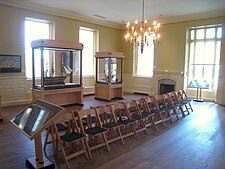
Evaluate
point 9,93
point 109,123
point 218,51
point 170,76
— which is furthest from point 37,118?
point 218,51

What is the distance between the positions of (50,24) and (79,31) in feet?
4.44

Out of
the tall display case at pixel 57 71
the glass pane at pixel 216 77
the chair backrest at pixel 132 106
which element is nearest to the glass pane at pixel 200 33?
the glass pane at pixel 216 77

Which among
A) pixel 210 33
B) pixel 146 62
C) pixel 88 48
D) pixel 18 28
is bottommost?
pixel 146 62

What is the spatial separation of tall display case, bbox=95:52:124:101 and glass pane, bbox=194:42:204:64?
3315 millimetres

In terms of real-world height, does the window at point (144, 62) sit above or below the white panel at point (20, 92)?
above

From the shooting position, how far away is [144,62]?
10.4 metres

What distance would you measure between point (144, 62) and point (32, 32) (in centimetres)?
555

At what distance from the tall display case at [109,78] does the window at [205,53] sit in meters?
3.21

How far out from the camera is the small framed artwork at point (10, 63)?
6.76 metres

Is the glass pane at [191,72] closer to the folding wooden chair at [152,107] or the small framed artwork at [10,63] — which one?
the folding wooden chair at [152,107]

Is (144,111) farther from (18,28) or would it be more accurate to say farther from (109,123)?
(18,28)

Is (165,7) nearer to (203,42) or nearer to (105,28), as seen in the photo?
(203,42)

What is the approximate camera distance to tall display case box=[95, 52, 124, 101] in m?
8.41

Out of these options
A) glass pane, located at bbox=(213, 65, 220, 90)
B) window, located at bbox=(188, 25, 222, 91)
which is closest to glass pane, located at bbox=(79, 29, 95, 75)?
window, located at bbox=(188, 25, 222, 91)
